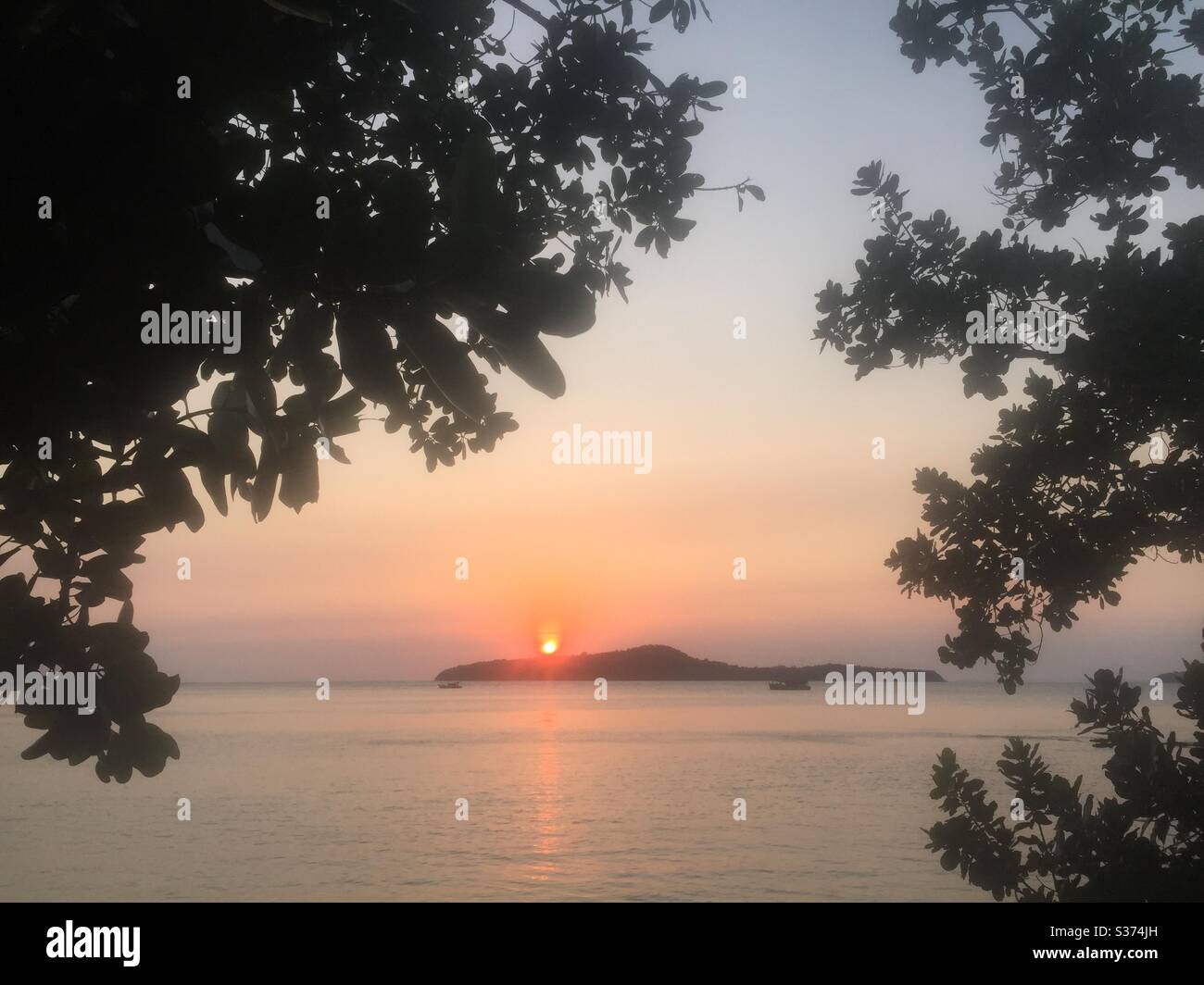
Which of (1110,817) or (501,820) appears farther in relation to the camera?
(501,820)

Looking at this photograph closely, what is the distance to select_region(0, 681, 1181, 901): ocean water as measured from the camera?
25.6 metres

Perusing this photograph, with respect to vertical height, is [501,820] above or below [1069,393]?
below

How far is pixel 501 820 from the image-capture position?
34812 millimetres

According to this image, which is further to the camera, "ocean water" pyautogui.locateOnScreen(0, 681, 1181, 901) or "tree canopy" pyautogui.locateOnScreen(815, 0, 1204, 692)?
"ocean water" pyautogui.locateOnScreen(0, 681, 1181, 901)

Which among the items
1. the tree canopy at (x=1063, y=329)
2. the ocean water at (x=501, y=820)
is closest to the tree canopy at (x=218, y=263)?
the tree canopy at (x=1063, y=329)

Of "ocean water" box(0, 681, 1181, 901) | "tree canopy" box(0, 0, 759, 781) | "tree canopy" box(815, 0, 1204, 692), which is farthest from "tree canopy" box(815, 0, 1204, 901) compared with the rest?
"ocean water" box(0, 681, 1181, 901)

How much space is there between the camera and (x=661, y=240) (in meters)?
6.14

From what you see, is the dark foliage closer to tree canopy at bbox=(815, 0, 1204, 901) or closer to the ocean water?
tree canopy at bbox=(815, 0, 1204, 901)

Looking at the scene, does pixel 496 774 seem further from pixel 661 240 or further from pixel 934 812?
pixel 661 240

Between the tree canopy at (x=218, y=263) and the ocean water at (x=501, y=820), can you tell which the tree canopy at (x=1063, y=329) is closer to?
the tree canopy at (x=218, y=263)

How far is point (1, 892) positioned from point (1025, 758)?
27263 millimetres

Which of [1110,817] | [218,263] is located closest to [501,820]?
[1110,817]

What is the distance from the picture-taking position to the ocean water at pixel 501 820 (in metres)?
25.6

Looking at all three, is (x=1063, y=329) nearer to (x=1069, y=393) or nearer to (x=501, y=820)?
(x=1069, y=393)
